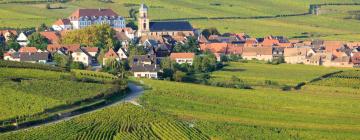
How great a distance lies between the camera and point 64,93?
188 ft

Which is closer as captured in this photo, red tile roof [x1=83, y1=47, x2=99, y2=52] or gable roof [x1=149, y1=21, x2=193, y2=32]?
red tile roof [x1=83, y1=47, x2=99, y2=52]

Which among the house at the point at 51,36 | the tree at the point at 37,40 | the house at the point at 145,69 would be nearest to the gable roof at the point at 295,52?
the house at the point at 145,69

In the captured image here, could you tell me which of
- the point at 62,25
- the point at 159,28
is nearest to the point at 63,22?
the point at 62,25

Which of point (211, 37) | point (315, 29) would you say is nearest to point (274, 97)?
point (211, 37)

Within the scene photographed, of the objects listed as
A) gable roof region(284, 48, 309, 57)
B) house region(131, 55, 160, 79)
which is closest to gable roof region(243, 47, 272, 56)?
gable roof region(284, 48, 309, 57)

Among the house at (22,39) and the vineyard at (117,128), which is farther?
the house at (22,39)

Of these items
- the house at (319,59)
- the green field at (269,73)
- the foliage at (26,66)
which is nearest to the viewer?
the foliage at (26,66)

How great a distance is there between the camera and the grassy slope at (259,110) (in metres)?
47.1

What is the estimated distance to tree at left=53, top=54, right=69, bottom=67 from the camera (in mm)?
74938

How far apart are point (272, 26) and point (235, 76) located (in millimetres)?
52967

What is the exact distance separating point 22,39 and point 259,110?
42689 mm

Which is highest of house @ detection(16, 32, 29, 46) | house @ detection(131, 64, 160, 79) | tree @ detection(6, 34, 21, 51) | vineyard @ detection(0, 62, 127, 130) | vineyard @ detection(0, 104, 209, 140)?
house @ detection(16, 32, 29, 46)

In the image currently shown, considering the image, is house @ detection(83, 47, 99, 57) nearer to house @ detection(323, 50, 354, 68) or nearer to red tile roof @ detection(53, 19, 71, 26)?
house @ detection(323, 50, 354, 68)

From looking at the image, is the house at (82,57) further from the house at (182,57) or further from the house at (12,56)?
the house at (182,57)
